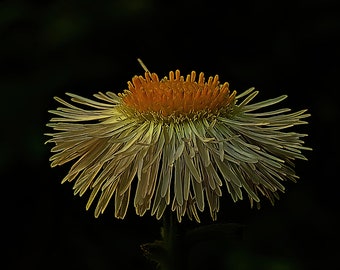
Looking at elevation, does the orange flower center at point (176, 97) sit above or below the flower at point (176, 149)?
above

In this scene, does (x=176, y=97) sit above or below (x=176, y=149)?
above

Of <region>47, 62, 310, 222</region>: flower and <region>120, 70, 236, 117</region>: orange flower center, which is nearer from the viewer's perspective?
<region>47, 62, 310, 222</region>: flower

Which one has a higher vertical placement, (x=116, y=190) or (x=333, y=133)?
(x=333, y=133)

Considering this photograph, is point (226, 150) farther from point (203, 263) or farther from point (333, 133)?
point (333, 133)

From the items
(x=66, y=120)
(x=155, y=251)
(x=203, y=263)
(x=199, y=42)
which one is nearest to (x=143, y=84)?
(x=66, y=120)

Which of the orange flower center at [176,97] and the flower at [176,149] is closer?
the flower at [176,149]

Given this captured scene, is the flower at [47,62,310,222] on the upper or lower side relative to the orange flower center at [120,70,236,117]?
lower
